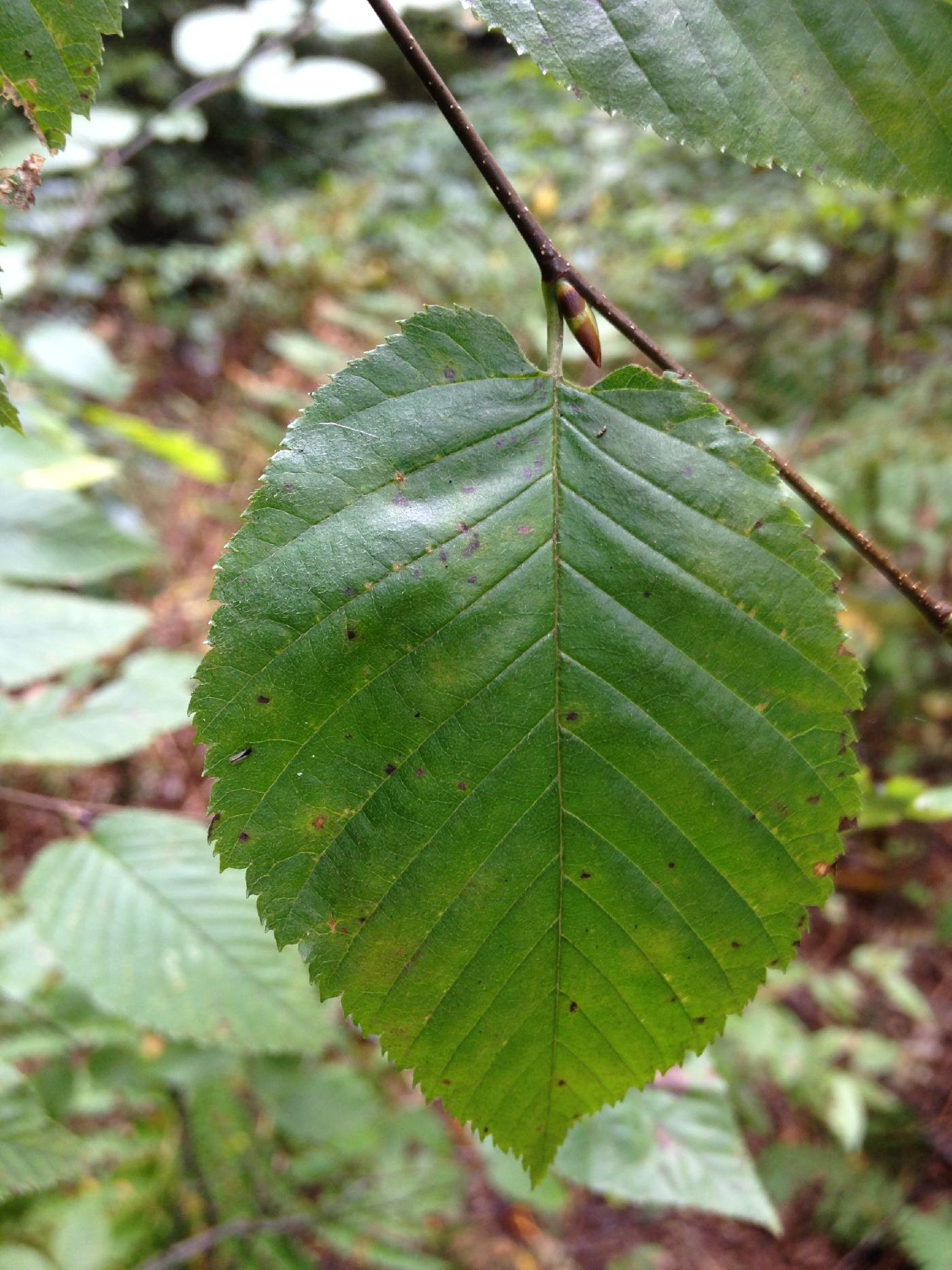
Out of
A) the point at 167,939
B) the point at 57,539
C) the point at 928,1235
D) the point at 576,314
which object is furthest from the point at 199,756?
the point at 576,314

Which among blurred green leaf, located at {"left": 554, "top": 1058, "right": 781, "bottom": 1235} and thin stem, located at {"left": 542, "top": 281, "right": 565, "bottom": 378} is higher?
thin stem, located at {"left": 542, "top": 281, "right": 565, "bottom": 378}

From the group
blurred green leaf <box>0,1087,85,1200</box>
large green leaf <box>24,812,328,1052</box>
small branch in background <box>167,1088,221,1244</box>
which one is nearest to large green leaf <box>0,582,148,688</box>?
large green leaf <box>24,812,328,1052</box>

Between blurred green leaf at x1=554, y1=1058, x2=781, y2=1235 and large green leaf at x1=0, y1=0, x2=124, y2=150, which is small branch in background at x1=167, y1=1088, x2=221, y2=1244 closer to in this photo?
blurred green leaf at x1=554, y1=1058, x2=781, y2=1235

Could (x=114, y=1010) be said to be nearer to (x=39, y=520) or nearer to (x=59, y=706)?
(x=59, y=706)

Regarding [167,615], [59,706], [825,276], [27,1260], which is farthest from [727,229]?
[27,1260]

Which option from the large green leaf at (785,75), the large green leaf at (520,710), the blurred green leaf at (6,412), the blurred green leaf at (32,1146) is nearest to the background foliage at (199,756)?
the blurred green leaf at (32,1146)

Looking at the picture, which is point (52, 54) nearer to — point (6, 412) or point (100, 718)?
point (6, 412)
